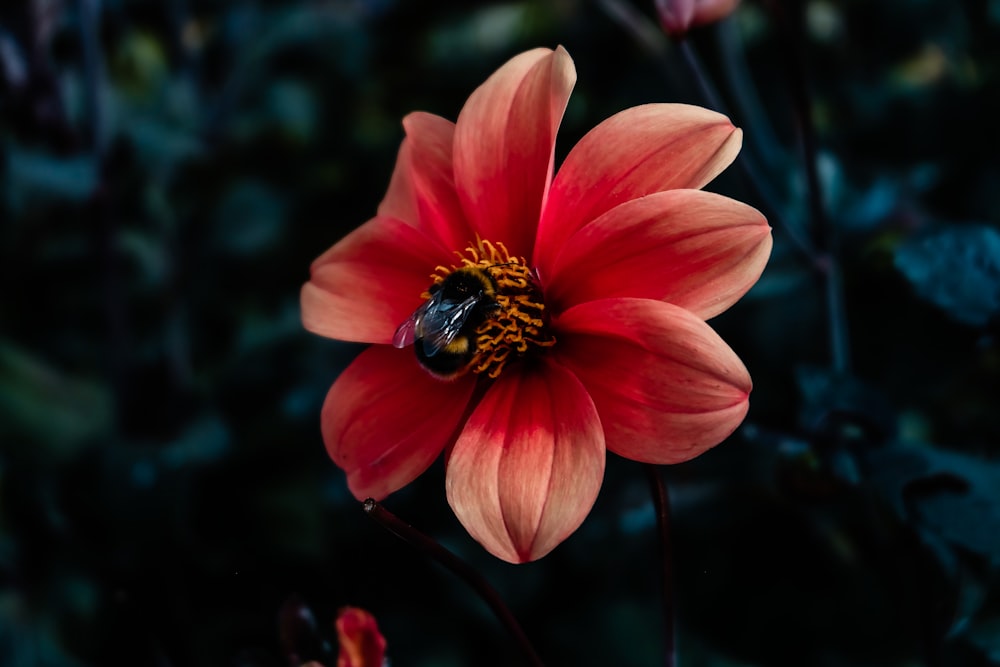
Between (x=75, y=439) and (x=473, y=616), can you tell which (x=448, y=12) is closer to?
(x=75, y=439)

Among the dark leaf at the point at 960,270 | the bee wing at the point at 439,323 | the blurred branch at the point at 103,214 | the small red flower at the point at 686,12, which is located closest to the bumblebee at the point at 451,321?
the bee wing at the point at 439,323

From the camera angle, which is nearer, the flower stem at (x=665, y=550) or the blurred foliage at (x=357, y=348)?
the flower stem at (x=665, y=550)

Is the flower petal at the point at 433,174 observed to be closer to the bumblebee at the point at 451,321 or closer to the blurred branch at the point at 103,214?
the bumblebee at the point at 451,321

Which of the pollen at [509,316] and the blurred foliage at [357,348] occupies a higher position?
the pollen at [509,316]

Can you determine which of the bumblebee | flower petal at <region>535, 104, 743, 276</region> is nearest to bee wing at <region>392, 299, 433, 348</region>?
the bumblebee

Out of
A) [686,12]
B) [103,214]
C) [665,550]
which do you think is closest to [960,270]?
[686,12]

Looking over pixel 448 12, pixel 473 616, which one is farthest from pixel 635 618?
pixel 448 12

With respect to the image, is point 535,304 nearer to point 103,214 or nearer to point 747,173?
point 747,173
